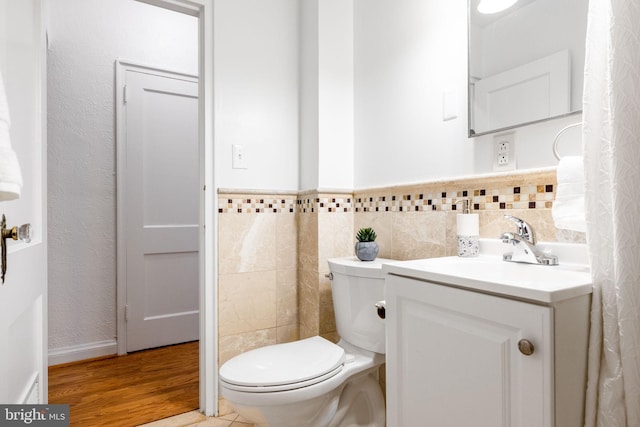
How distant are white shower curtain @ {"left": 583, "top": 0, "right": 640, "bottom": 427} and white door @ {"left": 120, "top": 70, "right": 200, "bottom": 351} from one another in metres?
2.42

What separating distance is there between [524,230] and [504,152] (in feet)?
0.98

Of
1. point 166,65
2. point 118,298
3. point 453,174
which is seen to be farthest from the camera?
point 166,65

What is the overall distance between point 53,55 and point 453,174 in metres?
2.47

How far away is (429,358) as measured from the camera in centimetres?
92

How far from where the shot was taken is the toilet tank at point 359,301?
4.67ft

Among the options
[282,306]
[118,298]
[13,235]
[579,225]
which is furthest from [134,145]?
[579,225]

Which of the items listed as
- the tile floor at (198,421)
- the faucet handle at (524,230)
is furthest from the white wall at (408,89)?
the tile floor at (198,421)

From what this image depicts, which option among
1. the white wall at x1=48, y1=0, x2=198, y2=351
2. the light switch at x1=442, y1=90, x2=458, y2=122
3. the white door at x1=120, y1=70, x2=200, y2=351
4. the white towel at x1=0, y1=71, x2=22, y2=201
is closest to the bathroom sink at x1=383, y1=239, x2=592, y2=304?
the light switch at x1=442, y1=90, x2=458, y2=122

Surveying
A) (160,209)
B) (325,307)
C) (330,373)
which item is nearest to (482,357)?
(330,373)

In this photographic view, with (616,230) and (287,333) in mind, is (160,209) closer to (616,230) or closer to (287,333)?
(287,333)

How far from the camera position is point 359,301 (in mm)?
1463

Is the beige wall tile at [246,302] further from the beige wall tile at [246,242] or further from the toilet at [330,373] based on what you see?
the toilet at [330,373]

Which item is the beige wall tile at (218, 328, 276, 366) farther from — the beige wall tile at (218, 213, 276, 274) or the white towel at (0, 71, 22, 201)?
the white towel at (0, 71, 22, 201)

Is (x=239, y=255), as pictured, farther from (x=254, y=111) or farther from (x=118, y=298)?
(x=118, y=298)
